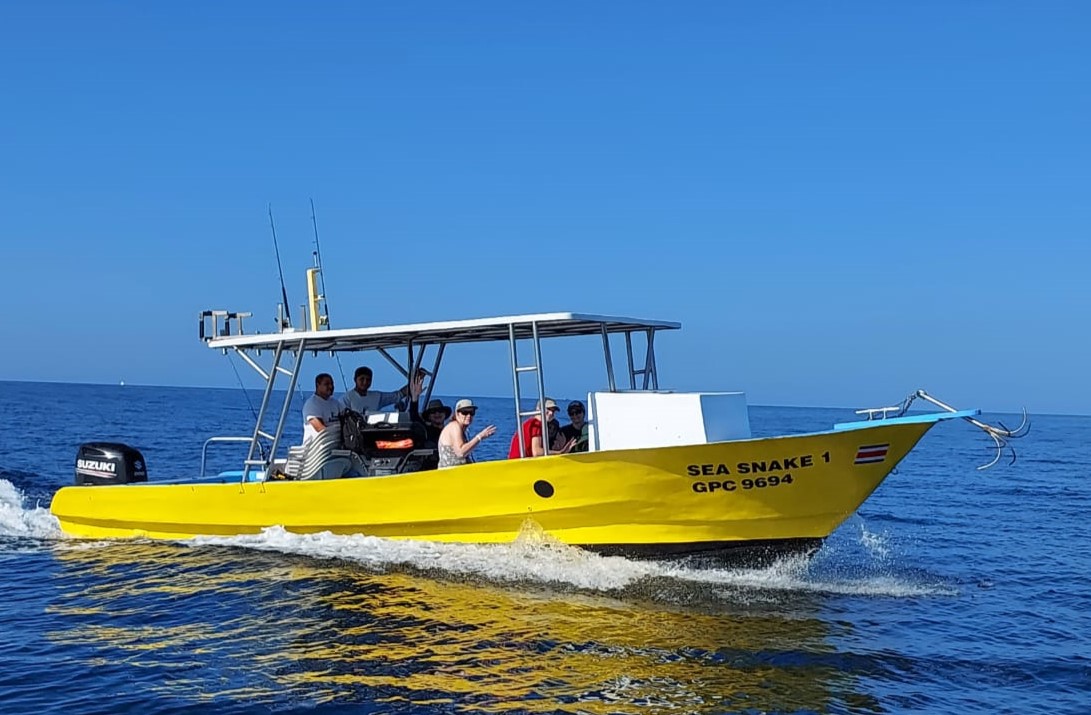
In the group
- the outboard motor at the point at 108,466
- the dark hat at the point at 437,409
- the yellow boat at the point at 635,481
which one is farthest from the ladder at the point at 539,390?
the outboard motor at the point at 108,466

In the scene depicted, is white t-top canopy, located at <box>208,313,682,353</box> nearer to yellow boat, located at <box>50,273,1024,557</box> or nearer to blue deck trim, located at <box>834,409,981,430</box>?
yellow boat, located at <box>50,273,1024,557</box>

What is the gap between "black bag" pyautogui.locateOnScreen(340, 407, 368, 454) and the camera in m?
12.1

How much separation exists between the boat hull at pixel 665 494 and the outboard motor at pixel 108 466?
445 cm

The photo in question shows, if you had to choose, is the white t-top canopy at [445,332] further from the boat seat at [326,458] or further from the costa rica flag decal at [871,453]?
the costa rica flag decal at [871,453]

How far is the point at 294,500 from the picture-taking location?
1191 centimetres

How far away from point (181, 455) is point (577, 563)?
821 inches

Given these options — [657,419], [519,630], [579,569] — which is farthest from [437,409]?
[519,630]

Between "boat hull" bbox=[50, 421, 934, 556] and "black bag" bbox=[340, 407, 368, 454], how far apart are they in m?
0.86

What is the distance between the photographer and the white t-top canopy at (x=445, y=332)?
34.7ft

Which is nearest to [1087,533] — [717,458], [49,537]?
[717,458]

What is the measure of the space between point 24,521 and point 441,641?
31.6 ft

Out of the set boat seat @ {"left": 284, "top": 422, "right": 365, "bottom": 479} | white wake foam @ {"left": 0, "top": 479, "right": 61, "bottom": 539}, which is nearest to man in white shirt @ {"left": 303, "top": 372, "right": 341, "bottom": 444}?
boat seat @ {"left": 284, "top": 422, "right": 365, "bottom": 479}

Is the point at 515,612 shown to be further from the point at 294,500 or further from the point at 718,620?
the point at 294,500

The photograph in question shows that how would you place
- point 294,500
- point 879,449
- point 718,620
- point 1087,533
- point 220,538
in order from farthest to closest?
point 1087,533
point 220,538
point 294,500
point 879,449
point 718,620
